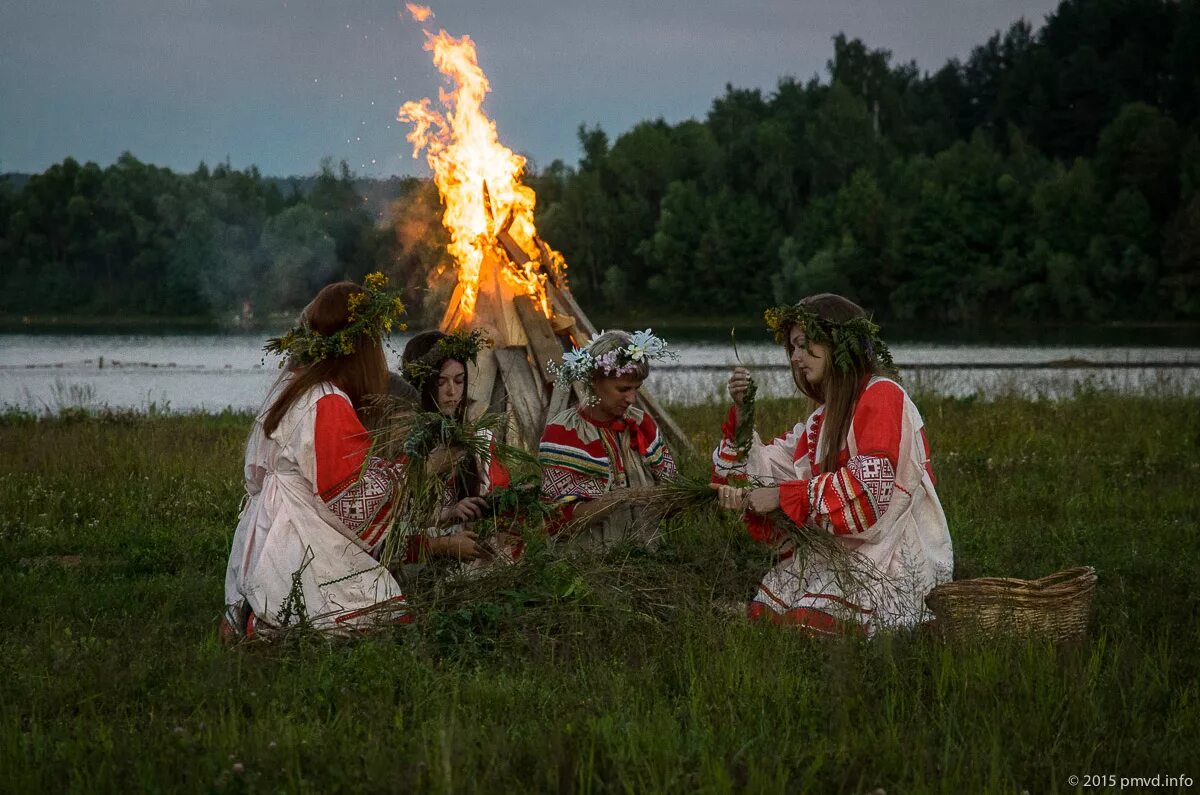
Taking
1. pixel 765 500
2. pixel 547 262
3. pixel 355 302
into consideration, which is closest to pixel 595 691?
pixel 765 500

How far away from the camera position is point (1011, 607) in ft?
15.9

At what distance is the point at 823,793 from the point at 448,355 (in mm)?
3142

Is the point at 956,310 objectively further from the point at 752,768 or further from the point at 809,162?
the point at 752,768

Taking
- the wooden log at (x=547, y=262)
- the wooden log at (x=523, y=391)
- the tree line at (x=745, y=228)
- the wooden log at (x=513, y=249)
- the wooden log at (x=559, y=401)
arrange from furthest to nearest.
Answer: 1. the tree line at (x=745, y=228)
2. the wooden log at (x=547, y=262)
3. the wooden log at (x=513, y=249)
4. the wooden log at (x=523, y=391)
5. the wooden log at (x=559, y=401)

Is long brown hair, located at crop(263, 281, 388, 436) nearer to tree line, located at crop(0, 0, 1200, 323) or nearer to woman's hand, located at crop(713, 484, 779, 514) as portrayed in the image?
woman's hand, located at crop(713, 484, 779, 514)

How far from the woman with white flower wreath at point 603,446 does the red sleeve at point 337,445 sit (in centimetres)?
106

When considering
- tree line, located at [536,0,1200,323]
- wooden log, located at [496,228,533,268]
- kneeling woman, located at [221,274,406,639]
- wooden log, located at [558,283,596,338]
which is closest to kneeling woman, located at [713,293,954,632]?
kneeling woman, located at [221,274,406,639]

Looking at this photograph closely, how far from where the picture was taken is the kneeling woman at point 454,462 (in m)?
5.44

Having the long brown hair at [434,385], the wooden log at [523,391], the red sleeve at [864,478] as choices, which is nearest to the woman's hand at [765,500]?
the red sleeve at [864,478]

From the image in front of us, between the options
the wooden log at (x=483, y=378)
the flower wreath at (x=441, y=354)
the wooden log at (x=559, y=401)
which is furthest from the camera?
the wooden log at (x=483, y=378)

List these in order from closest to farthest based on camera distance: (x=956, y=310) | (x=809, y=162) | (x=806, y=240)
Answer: (x=956, y=310)
(x=806, y=240)
(x=809, y=162)

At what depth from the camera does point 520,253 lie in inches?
315

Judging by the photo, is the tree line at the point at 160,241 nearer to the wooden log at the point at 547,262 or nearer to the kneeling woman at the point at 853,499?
the wooden log at the point at 547,262

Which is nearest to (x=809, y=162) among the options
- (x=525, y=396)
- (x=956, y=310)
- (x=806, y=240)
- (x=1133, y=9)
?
(x=806, y=240)
